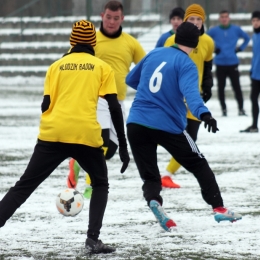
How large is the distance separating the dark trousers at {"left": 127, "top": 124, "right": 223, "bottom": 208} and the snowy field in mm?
301

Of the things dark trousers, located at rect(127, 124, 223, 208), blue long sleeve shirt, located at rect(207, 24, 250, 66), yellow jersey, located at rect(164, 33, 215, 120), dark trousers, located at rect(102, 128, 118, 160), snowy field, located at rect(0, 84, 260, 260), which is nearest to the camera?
snowy field, located at rect(0, 84, 260, 260)

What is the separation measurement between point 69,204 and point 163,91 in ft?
3.97

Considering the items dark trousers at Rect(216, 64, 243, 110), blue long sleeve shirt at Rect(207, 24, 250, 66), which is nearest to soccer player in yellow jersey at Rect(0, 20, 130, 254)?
dark trousers at Rect(216, 64, 243, 110)

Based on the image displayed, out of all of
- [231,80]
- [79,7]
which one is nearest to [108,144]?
[231,80]

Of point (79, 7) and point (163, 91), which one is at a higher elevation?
point (163, 91)

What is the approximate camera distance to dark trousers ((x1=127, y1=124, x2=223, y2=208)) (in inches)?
292

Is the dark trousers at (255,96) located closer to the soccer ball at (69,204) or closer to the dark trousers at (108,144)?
the dark trousers at (108,144)

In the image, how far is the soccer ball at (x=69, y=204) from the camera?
7504 millimetres

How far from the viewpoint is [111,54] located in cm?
952

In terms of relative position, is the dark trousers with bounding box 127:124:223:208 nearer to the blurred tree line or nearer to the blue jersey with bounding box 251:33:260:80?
the blue jersey with bounding box 251:33:260:80

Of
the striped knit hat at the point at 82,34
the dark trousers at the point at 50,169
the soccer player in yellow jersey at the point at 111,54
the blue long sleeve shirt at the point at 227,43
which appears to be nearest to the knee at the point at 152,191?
the dark trousers at the point at 50,169

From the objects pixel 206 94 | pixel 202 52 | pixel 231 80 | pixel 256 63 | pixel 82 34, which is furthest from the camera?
pixel 231 80

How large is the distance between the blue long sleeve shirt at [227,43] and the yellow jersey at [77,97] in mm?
12288

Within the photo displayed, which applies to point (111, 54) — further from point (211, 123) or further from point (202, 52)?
point (211, 123)
